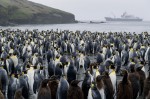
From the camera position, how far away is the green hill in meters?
118

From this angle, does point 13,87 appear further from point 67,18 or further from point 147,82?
point 67,18

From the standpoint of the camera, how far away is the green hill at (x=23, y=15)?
388 ft

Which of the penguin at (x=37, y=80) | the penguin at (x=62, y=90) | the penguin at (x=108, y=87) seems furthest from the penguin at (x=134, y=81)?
the penguin at (x=37, y=80)

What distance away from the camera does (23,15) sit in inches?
5054

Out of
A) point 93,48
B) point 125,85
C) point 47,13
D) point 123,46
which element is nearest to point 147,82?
point 125,85

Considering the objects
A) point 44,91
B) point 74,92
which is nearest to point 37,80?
point 44,91

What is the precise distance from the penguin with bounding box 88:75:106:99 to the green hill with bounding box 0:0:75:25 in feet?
352

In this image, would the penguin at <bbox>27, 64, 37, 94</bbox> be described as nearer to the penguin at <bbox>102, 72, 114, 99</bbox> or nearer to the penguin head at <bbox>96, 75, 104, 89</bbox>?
the penguin at <bbox>102, 72, 114, 99</bbox>

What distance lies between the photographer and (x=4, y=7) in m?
119

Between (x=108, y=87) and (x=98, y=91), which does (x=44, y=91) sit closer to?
(x=98, y=91)

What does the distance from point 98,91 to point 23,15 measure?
395 feet

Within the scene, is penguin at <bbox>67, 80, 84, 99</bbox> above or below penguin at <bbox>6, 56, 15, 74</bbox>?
above

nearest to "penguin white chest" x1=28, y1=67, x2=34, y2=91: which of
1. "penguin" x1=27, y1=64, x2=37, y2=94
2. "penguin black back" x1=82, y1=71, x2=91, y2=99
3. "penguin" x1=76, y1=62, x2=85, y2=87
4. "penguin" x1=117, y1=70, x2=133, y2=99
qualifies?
"penguin" x1=27, y1=64, x2=37, y2=94

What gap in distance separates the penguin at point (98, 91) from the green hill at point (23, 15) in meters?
107
